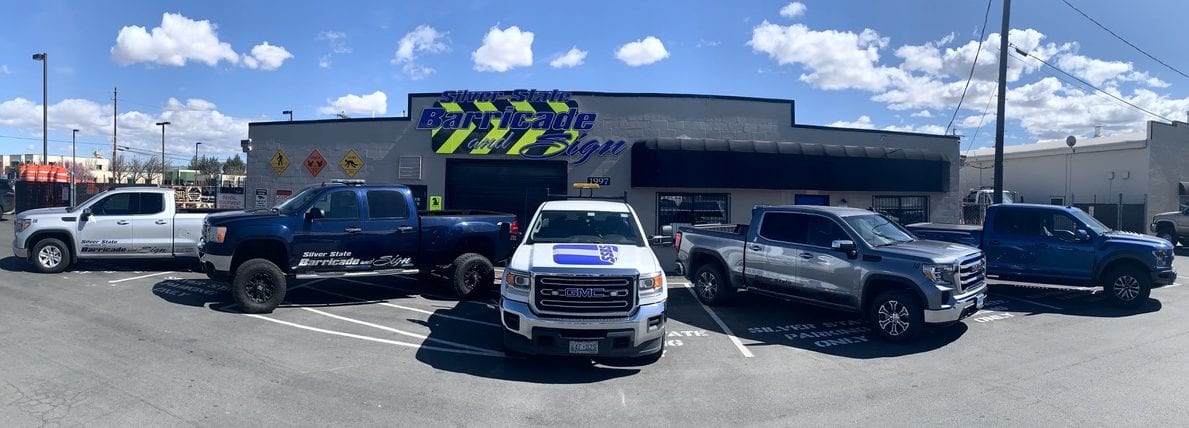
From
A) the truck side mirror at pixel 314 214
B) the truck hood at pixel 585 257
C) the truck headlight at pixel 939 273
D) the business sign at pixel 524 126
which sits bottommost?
the truck headlight at pixel 939 273

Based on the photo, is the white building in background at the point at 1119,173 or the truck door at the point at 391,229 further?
the white building in background at the point at 1119,173

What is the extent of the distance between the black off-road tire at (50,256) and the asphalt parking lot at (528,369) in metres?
1.81

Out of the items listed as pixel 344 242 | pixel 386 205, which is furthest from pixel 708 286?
pixel 344 242

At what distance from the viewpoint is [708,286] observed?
1105 cm

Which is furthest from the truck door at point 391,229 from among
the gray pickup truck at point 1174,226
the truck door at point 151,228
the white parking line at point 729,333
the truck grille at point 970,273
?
the gray pickup truck at point 1174,226

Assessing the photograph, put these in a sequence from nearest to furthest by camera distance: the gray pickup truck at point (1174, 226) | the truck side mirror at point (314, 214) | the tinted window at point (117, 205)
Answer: the truck side mirror at point (314, 214)
the tinted window at point (117, 205)
the gray pickup truck at point (1174, 226)

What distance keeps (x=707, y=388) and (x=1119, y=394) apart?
395cm

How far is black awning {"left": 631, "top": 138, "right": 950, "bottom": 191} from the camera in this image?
1642cm

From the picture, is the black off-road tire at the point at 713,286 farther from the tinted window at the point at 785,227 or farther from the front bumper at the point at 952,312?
the front bumper at the point at 952,312

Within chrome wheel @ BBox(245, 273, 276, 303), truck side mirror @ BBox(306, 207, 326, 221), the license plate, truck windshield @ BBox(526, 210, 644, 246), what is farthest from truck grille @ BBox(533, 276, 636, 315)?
chrome wheel @ BBox(245, 273, 276, 303)

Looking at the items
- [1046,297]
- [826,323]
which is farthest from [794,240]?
[1046,297]

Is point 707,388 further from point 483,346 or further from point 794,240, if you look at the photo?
point 794,240

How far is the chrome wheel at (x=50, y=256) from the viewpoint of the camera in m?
12.4

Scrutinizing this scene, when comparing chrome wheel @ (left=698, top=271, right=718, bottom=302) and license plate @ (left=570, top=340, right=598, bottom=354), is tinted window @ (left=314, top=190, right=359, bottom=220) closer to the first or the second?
license plate @ (left=570, top=340, right=598, bottom=354)
